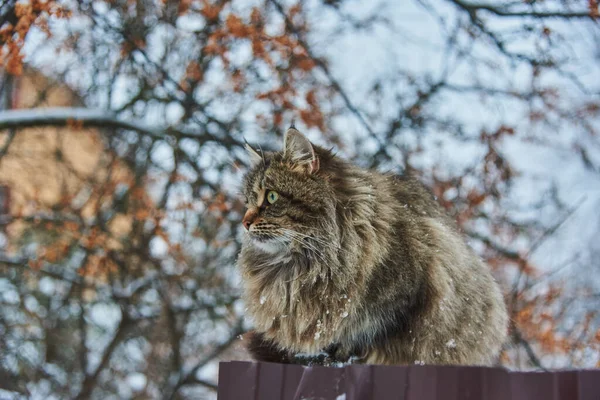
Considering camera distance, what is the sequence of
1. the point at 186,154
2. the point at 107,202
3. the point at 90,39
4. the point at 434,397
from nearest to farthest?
the point at 434,397 < the point at 90,39 < the point at 186,154 < the point at 107,202

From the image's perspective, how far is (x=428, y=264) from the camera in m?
3.44

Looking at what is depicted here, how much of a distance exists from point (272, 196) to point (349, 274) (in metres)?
0.65

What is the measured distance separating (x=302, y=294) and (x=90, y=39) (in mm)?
4550

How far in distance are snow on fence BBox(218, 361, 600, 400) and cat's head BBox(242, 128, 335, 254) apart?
1227 millimetres

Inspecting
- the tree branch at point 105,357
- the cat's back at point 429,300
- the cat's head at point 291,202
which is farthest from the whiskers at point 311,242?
the tree branch at point 105,357

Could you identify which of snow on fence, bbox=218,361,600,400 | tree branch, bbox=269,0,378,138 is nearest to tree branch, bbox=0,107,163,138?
tree branch, bbox=269,0,378,138

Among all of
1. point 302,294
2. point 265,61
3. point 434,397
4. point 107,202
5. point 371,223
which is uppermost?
point 265,61

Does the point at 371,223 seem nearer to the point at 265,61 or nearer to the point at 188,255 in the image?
the point at 265,61

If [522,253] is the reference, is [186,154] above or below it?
above

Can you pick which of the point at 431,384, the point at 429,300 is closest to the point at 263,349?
the point at 429,300

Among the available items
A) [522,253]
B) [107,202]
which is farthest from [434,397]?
[107,202]

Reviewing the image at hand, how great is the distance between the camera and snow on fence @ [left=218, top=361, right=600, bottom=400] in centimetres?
191

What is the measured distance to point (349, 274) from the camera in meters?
3.36

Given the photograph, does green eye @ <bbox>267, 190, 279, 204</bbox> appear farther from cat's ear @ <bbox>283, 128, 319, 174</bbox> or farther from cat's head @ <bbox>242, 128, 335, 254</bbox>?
cat's ear @ <bbox>283, 128, 319, 174</bbox>
